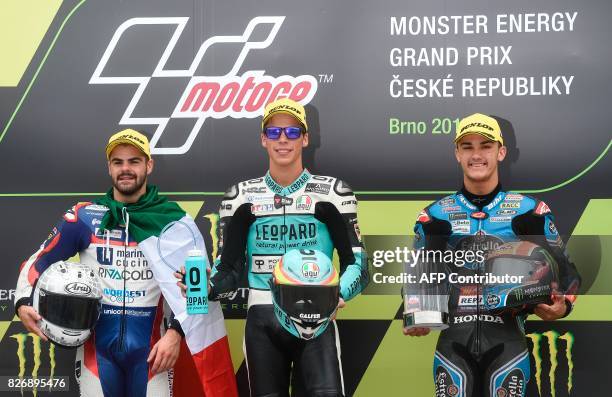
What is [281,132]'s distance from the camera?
3857 millimetres

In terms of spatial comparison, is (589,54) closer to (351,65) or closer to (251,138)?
(351,65)

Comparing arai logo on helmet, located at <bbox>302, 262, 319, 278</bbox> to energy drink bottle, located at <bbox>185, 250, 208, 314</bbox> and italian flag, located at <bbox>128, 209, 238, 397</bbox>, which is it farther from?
italian flag, located at <bbox>128, 209, 238, 397</bbox>

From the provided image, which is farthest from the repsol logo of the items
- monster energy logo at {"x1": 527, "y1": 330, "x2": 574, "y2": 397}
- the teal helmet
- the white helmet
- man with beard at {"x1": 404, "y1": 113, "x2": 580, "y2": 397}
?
monster energy logo at {"x1": 527, "y1": 330, "x2": 574, "y2": 397}

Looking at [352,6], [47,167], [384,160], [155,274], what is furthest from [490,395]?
Answer: [47,167]

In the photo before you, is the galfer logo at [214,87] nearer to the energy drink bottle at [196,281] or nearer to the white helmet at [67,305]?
the energy drink bottle at [196,281]

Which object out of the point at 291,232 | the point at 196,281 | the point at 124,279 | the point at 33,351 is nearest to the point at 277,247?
the point at 291,232

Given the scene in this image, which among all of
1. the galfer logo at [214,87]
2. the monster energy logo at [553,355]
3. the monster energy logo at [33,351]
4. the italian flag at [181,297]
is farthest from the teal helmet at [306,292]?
the monster energy logo at [33,351]

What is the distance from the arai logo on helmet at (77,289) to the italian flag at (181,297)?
344 millimetres

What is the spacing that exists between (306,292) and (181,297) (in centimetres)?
74

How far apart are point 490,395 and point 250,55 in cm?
213

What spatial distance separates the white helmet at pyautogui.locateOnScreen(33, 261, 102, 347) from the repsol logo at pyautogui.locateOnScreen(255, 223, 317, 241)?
87 centimetres

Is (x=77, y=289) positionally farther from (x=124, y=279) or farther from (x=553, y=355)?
(x=553, y=355)

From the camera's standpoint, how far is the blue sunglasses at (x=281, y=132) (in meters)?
3.84

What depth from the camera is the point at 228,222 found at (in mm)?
3941
